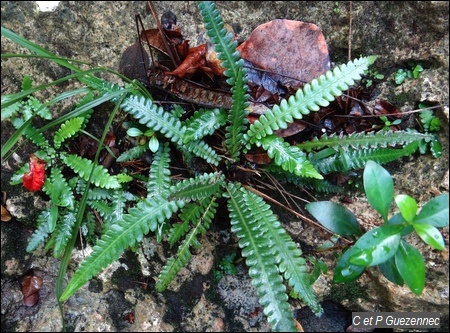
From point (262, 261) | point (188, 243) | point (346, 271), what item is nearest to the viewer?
point (346, 271)

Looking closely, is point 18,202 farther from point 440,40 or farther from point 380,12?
point 440,40

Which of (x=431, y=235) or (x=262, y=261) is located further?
(x=262, y=261)

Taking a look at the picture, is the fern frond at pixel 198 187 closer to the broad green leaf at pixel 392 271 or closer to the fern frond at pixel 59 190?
the fern frond at pixel 59 190

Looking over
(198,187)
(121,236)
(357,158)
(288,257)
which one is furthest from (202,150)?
(357,158)

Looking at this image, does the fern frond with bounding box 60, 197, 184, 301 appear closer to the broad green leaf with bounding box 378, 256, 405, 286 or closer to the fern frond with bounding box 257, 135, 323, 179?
the fern frond with bounding box 257, 135, 323, 179

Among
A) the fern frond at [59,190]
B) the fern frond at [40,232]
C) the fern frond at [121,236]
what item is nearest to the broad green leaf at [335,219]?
the fern frond at [121,236]

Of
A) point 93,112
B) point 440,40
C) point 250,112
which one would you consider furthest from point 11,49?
point 440,40

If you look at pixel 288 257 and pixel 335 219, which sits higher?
pixel 335 219

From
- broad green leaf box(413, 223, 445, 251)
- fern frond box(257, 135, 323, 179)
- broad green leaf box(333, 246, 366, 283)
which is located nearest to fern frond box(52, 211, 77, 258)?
fern frond box(257, 135, 323, 179)

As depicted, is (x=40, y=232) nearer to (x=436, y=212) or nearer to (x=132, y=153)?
(x=132, y=153)
